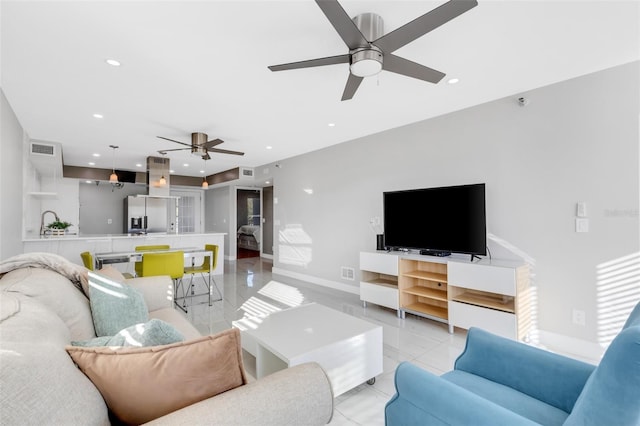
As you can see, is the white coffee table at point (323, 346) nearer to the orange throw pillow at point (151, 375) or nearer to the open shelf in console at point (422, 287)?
the orange throw pillow at point (151, 375)

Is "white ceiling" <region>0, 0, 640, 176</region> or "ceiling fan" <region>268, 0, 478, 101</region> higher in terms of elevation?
"white ceiling" <region>0, 0, 640, 176</region>

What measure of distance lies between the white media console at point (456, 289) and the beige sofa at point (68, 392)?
8.26 feet

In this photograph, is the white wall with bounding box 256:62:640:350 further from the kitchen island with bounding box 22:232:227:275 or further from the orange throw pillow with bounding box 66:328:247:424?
the kitchen island with bounding box 22:232:227:275

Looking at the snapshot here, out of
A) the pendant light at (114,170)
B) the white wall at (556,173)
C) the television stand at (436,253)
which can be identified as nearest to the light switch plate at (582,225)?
the white wall at (556,173)

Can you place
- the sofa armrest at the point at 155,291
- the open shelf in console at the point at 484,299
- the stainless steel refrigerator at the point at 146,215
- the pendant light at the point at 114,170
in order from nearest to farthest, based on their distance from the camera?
the sofa armrest at the point at 155,291, the open shelf in console at the point at 484,299, the pendant light at the point at 114,170, the stainless steel refrigerator at the point at 146,215

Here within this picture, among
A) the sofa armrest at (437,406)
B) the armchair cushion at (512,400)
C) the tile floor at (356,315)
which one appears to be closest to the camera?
the sofa armrest at (437,406)

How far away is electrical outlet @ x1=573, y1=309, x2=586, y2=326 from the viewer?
271 cm

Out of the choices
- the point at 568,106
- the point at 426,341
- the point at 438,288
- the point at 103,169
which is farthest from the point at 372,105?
the point at 103,169

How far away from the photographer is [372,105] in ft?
11.3

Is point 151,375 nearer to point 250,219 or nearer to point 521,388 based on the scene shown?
point 521,388

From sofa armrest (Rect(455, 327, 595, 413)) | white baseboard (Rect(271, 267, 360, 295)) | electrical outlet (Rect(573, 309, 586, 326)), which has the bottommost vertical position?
white baseboard (Rect(271, 267, 360, 295))

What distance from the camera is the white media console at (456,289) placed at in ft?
9.13

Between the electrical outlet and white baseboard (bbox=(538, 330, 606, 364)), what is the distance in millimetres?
159

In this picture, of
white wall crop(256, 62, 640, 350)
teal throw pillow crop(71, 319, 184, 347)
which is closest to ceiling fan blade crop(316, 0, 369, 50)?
teal throw pillow crop(71, 319, 184, 347)
